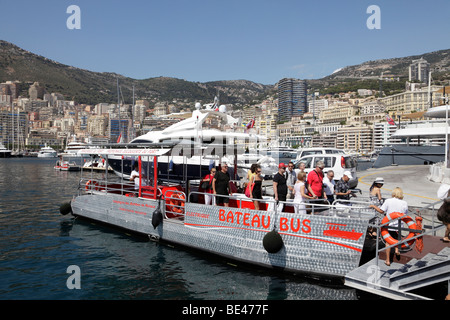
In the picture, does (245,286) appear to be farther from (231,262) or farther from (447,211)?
(447,211)

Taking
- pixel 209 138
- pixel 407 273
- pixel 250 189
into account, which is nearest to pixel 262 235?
pixel 250 189

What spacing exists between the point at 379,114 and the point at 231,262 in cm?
20995

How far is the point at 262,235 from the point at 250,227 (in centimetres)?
39

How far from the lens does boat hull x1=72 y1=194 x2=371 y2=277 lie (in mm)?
7973

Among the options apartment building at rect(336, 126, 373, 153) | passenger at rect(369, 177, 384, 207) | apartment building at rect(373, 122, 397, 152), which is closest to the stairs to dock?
passenger at rect(369, 177, 384, 207)

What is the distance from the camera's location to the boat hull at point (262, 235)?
7.97m

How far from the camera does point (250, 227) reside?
363 inches

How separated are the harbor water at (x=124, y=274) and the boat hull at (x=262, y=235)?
35cm

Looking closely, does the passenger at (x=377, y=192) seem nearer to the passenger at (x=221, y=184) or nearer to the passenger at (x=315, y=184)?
the passenger at (x=315, y=184)

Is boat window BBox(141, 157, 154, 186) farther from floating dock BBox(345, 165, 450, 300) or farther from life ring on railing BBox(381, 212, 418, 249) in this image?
life ring on railing BBox(381, 212, 418, 249)
